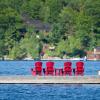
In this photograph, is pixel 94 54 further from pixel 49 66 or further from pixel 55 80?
pixel 55 80

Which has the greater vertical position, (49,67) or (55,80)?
(49,67)

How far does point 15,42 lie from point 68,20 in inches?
546

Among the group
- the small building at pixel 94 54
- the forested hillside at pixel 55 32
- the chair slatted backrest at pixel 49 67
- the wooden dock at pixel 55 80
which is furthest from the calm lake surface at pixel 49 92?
the small building at pixel 94 54

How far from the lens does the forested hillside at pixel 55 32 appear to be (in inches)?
6924

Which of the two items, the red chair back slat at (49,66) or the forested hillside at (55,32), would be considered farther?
the forested hillside at (55,32)

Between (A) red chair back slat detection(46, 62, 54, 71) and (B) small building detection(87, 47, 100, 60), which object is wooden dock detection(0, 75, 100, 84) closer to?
(A) red chair back slat detection(46, 62, 54, 71)

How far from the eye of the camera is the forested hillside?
175875 millimetres

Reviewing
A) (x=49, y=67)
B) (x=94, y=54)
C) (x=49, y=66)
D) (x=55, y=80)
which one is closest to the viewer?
(x=55, y=80)

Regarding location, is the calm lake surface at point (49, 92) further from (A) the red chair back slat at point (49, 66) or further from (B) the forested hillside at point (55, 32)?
(B) the forested hillside at point (55, 32)

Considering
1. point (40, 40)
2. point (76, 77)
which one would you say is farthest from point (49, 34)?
point (76, 77)

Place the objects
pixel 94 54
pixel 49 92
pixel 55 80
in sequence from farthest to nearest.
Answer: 1. pixel 94 54
2. pixel 55 80
3. pixel 49 92

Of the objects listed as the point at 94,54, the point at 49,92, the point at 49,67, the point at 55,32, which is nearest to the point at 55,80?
the point at 49,67

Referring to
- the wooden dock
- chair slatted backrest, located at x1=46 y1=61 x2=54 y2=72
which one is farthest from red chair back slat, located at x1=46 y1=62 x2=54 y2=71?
the wooden dock

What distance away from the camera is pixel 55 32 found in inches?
7264
